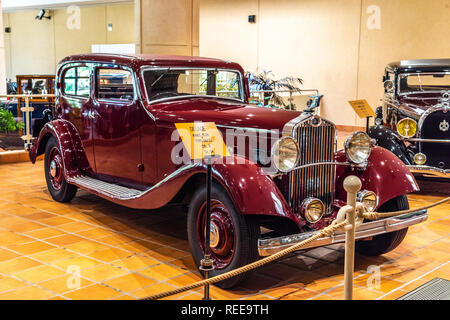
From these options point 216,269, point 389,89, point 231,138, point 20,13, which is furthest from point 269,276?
point 20,13

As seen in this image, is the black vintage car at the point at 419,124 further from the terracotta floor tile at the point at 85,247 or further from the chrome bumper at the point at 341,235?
the terracotta floor tile at the point at 85,247

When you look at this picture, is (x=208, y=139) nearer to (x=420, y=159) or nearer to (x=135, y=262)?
(x=135, y=262)

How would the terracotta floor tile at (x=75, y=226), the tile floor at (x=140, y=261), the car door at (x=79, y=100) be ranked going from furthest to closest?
the car door at (x=79, y=100) < the terracotta floor tile at (x=75, y=226) < the tile floor at (x=140, y=261)

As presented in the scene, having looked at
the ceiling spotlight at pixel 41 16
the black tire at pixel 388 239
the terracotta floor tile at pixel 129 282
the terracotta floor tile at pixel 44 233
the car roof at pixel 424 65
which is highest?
the ceiling spotlight at pixel 41 16

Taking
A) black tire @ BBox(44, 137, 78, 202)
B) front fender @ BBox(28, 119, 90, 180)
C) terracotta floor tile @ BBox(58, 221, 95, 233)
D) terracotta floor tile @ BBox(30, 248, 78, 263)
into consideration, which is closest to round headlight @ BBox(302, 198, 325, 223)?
terracotta floor tile @ BBox(30, 248, 78, 263)

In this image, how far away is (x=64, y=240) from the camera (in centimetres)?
418

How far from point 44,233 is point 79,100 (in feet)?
4.86

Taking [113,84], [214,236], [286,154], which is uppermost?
[113,84]

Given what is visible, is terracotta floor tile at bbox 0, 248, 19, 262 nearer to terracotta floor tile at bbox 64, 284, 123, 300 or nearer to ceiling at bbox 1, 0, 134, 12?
terracotta floor tile at bbox 64, 284, 123, 300

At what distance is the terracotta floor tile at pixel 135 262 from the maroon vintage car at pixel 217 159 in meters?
0.41

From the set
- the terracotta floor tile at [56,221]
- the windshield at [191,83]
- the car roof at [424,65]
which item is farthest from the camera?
the car roof at [424,65]

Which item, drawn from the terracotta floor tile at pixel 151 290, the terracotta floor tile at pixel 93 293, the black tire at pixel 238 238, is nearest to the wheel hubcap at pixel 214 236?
the black tire at pixel 238 238

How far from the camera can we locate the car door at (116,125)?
4.42 metres

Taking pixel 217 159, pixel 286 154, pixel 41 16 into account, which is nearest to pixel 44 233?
pixel 217 159
